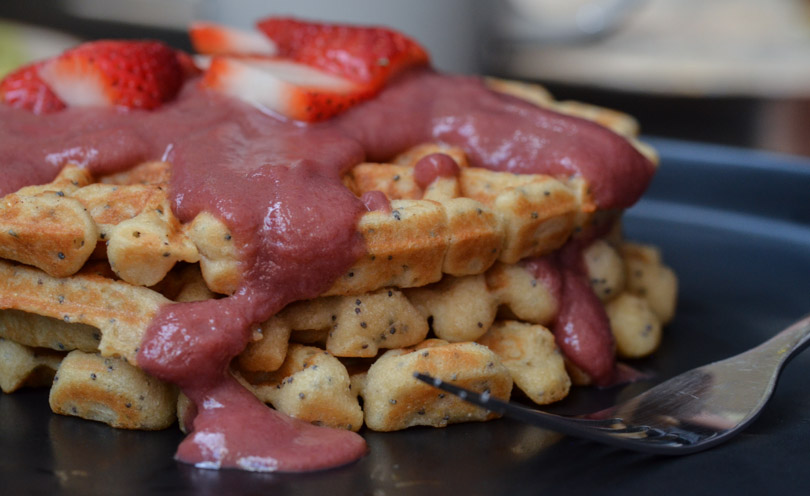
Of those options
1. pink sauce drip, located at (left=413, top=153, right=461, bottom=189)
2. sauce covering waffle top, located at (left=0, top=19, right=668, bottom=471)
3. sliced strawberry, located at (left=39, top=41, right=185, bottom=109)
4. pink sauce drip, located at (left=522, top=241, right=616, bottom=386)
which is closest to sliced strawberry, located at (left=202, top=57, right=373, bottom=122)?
sauce covering waffle top, located at (left=0, top=19, right=668, bottom=471)

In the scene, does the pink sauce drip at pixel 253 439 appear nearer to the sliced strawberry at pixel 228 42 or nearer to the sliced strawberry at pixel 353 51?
the sliced strawberry at pixel 353 51

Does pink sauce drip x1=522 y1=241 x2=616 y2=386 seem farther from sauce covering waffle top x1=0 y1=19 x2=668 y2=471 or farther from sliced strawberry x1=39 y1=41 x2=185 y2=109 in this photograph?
sliced strawberry x1=39 y1=41 x2=185 y2=109

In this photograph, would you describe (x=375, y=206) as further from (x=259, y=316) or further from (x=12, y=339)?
(x=12, y=339)

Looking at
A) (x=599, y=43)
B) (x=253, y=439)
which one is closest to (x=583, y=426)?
(x=253, y=439)

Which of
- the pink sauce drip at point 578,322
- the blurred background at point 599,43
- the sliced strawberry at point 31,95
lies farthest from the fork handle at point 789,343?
the blurred background at point 599,43

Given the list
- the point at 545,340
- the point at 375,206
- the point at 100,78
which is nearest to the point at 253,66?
the point at 100,78

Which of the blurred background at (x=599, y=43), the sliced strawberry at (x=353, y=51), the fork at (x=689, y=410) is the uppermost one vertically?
the sliced strawberry at (x=353, y=51)

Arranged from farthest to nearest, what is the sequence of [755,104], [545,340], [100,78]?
[755,104]
[100,78]
[545,340]
